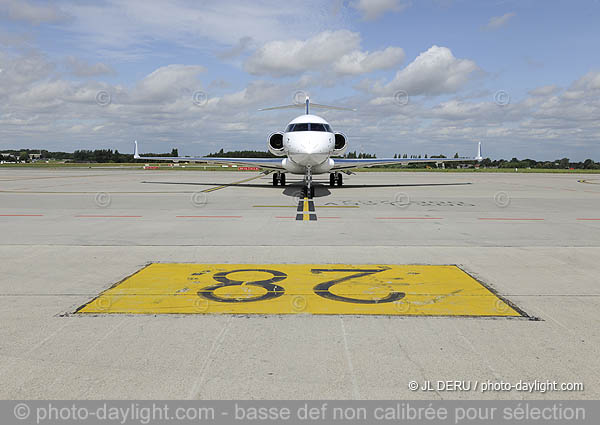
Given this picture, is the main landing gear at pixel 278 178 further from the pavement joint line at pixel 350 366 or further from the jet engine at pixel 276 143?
the pavement joint line at pixel 350 366

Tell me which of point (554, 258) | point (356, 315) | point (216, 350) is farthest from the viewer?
point (554, 258)

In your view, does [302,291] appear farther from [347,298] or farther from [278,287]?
[347,298]

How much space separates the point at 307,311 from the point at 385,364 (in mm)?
1523

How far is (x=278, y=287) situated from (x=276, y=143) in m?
21.1

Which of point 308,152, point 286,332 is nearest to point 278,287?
point 286,332

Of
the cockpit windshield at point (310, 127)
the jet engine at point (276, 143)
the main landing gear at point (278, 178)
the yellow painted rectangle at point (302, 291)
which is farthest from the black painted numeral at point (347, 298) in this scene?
the main landing gear at point (278, 178)

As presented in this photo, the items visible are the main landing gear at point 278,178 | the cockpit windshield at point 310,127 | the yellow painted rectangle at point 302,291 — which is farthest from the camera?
the main landing gear at point 278,178

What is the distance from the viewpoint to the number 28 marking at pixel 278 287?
5613mm

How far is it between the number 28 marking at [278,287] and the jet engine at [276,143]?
1955 centimetres

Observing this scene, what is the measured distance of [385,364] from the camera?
3.80m

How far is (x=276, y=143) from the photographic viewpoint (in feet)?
87.1

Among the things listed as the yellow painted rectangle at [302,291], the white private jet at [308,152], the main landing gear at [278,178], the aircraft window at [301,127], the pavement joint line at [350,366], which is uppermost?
the aircraft window at [301,127]
